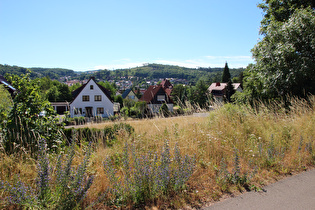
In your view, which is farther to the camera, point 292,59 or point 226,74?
point 226,74

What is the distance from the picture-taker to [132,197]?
2.62 metres

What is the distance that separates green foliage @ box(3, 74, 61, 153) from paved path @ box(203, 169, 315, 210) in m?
3.29

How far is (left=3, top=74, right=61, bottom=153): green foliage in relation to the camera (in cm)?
382

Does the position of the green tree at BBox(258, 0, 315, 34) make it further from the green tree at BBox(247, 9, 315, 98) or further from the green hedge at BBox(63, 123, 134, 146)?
the green hedge at BBox(63, 123, 134, 146)

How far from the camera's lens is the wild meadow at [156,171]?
2.37 meters

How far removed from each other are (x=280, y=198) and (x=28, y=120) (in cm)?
451

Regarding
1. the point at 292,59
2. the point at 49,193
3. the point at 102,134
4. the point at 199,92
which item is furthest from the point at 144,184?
the point at 199,92

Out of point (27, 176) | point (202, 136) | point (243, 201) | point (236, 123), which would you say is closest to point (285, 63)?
point (236, 123)

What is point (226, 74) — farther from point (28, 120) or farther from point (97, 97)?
point (28, 120)

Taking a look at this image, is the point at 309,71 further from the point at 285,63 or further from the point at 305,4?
the point at 305,4

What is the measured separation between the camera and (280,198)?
2.73 meters

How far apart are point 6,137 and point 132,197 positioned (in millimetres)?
2844

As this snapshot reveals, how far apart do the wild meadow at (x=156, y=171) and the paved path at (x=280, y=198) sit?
0.48 ft

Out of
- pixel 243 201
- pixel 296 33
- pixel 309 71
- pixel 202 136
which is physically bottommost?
pixel 243 201
